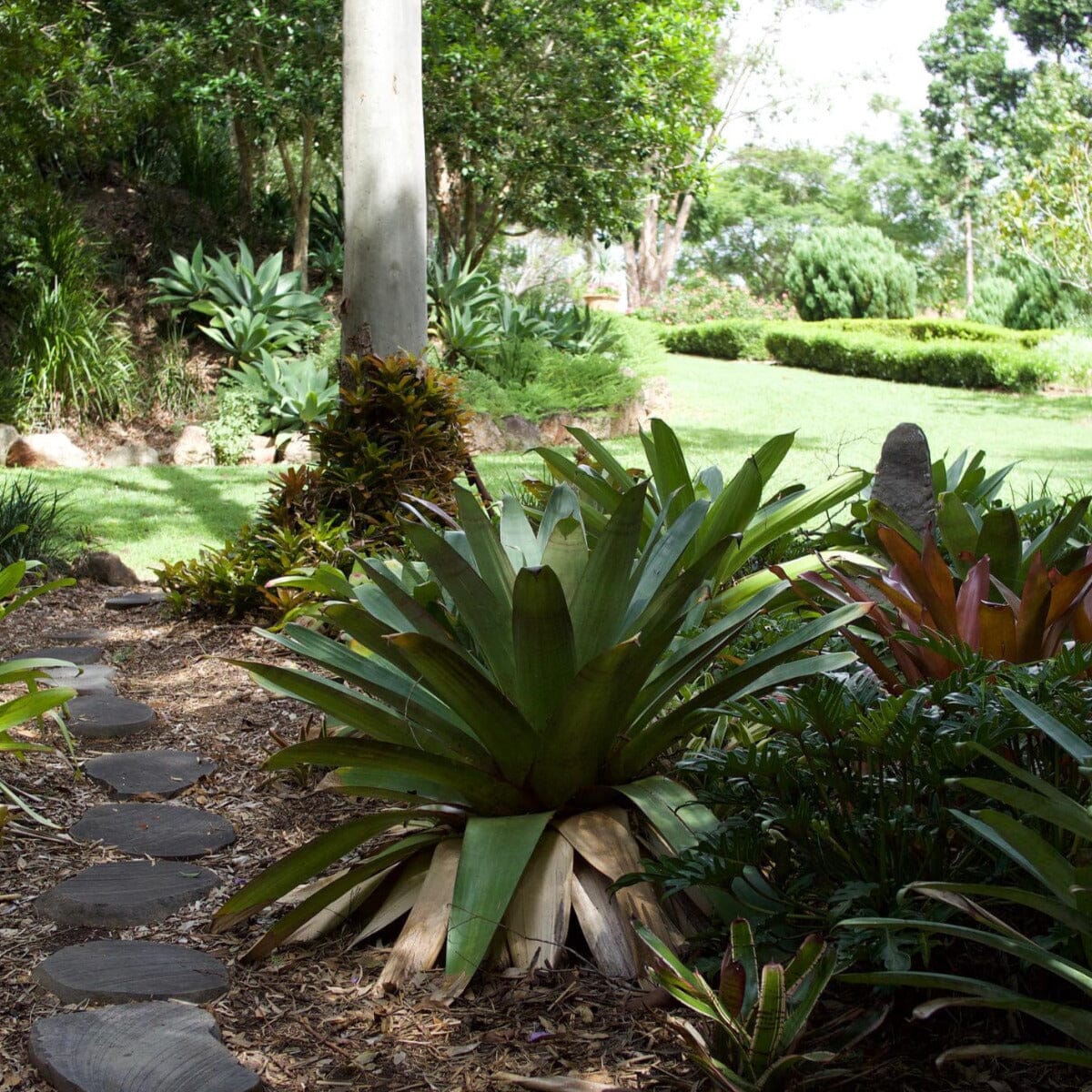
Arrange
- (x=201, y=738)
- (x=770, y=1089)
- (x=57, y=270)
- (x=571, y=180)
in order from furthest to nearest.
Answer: (x=571, y=180) < (x=57, y=270) < (x=201, y=738) < (x=770, y=1089)

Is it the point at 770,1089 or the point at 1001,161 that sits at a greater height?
the point at 1001,161

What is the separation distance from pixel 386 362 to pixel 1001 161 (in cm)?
4195

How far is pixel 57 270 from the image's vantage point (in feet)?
39.1

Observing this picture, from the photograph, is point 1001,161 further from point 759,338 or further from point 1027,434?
point 1027,434

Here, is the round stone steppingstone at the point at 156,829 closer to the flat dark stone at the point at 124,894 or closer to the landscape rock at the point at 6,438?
the flat dark stone at the point at 124,894

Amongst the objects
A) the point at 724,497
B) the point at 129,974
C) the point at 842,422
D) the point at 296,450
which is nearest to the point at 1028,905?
the point at 129,974

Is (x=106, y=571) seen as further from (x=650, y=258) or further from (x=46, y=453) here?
(x=650, y=258)

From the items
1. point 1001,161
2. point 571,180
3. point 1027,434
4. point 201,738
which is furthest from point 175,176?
point 1001,161

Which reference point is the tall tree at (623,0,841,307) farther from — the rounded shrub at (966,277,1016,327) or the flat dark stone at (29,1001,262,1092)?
the flat dark stone at (29,1001,262,1092)

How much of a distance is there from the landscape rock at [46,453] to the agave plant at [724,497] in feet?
23.7

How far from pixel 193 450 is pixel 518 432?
3.18 meters

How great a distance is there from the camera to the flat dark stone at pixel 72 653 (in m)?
4.81

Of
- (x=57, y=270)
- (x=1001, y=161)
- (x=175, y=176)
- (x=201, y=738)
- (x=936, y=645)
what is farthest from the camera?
(x=1001, y=161)

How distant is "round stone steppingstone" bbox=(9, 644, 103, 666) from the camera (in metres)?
4.81
